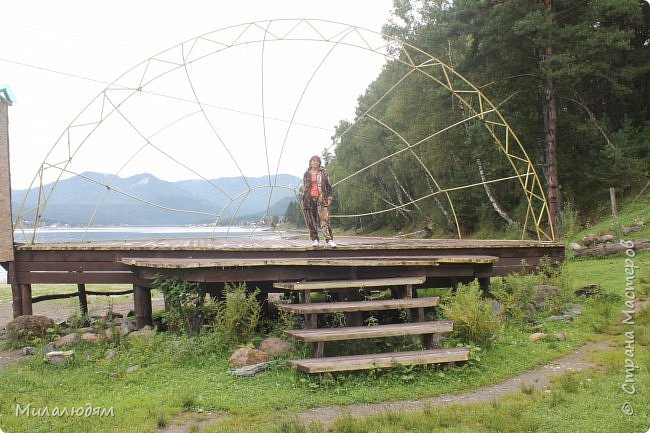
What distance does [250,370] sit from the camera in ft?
17.7

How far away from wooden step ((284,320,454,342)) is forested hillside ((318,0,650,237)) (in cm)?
579

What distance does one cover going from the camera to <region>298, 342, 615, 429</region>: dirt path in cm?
427

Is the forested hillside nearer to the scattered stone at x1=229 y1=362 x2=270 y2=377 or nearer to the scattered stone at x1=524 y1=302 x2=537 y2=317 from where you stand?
the scattered stone at x1=524 y1=302 x2=537 y2=317

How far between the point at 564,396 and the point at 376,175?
27.3 m

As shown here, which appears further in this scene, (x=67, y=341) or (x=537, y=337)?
(x=67, y=341)

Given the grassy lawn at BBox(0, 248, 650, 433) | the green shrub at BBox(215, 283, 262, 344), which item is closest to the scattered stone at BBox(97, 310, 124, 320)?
the grassy lawn at BBox(0, 248, 650, 433)

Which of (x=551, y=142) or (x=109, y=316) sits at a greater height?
(x=551, y=142)

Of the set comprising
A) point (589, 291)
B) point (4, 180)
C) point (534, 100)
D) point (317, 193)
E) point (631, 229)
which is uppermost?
point (534, 100)

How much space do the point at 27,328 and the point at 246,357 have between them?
4.30 meters

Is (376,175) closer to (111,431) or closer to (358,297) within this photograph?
(358,297)

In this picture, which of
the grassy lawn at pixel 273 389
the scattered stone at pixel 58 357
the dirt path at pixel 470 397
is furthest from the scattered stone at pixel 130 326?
the dirt path at pixel 470 397

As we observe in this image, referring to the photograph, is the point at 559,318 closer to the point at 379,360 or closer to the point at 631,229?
the point at 379,360

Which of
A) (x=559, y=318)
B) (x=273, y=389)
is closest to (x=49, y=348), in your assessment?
(x=273, y=389)

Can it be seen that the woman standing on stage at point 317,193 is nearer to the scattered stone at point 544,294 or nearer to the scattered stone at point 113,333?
the scattered stone at point 113,333
